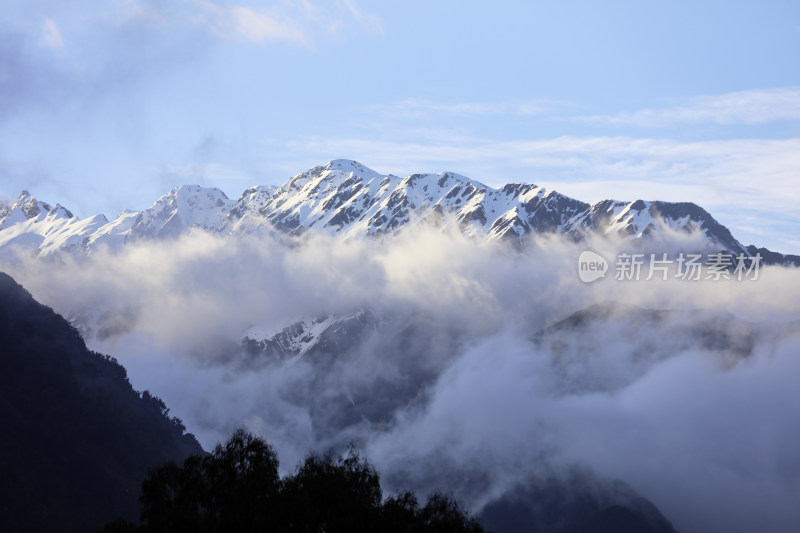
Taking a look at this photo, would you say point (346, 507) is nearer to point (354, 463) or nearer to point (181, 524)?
point (354, 463)

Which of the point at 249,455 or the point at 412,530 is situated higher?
the point at 249,455


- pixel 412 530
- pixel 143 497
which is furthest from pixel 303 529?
pixel 143 497

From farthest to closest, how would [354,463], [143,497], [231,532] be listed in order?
[354,463]
[143,497]
[231,532]

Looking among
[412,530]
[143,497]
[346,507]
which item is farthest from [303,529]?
[143,497]

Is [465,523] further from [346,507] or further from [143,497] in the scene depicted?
[143,497]

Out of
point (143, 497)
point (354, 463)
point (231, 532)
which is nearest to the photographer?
point (231, 532)

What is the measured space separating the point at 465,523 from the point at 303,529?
945 inches

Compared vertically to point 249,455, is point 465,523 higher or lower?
lower

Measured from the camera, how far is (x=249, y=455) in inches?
3868

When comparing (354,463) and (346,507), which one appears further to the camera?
(354,463)

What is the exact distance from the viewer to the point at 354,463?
105 m

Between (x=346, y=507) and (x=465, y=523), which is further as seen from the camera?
(x=465, y=523)

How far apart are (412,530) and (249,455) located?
1966cm

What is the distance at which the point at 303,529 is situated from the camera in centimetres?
9256
